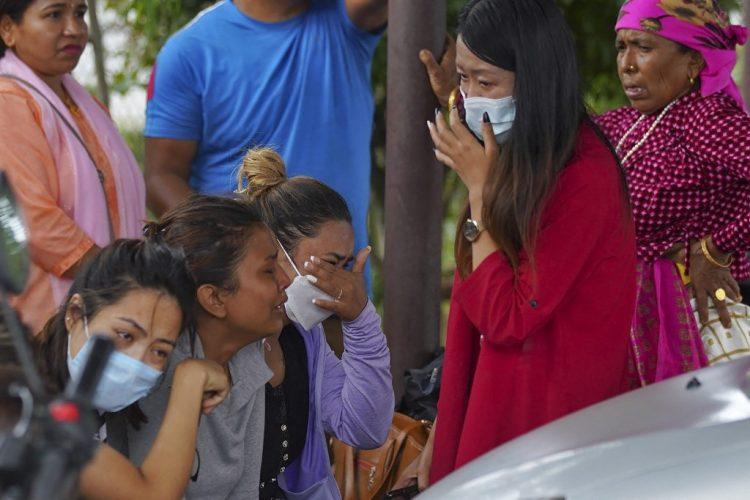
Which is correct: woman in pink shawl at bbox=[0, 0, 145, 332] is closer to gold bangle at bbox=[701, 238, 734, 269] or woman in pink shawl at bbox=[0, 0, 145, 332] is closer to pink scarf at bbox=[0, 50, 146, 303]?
pink scarf at bbox=[0, 50, 146, 303]

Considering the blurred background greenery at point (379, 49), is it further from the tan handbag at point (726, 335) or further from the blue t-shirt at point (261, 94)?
the tan handbag at point (726, 335)

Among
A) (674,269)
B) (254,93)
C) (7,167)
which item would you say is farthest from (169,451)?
(254,93)

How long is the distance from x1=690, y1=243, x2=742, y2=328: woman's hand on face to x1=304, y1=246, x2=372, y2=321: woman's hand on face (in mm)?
1041

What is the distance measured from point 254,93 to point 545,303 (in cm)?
183

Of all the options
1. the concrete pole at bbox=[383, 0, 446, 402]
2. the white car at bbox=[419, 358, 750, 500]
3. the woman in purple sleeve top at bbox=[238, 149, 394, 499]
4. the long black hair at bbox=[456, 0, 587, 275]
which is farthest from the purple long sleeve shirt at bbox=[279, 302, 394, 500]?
the concrete pole at bbox=[383, 0, 446, 402]

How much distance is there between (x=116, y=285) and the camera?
2713 millimetres

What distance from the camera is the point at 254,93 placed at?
435cm

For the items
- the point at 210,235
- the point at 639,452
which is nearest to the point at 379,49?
the point at 210,235

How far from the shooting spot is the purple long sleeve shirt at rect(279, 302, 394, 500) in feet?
10.6

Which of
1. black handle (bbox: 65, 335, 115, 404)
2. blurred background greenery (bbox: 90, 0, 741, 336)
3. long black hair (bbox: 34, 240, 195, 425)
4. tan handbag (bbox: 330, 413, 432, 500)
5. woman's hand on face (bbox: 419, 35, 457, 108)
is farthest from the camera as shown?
blurred background greenery (bbox: 90, 0, 741, 336)

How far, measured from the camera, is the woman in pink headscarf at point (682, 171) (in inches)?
142

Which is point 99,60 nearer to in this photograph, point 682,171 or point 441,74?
point 441,74

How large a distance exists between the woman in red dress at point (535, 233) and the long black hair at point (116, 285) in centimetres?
65

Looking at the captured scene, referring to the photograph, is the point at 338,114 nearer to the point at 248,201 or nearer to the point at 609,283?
the point at 248,201
